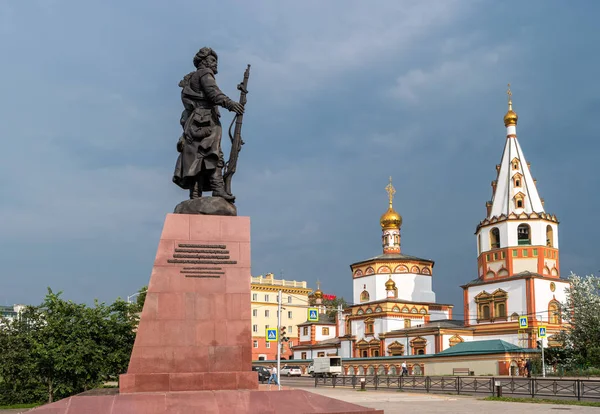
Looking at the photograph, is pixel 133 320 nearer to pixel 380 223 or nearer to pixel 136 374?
pixel 136 374

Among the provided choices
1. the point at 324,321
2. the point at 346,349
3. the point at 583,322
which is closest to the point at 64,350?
the point at 583,322

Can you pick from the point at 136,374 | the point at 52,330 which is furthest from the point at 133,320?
the point at 136,374

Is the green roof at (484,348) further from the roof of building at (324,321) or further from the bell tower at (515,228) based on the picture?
the roof of building at (324,321)

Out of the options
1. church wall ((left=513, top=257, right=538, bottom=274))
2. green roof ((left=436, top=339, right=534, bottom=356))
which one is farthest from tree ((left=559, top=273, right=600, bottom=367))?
church wall ((left=513, top=257, right=538, bottom=274))

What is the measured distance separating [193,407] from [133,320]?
45.9 feet

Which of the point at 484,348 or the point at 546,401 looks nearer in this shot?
the point at 546,401

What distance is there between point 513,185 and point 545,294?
9.06m

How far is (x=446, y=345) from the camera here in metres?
53.4

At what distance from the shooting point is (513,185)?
5428 centimetres

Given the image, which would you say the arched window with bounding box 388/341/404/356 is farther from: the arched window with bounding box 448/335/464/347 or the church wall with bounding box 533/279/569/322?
the church wall with bounding box 533/279/569/322

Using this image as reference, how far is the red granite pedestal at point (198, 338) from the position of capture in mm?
10117

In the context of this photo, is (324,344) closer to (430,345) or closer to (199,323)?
(430,345)

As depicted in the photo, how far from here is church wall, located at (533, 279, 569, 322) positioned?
50.8 meters

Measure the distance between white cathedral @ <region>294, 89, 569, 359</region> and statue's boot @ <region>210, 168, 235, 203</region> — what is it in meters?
38.7
